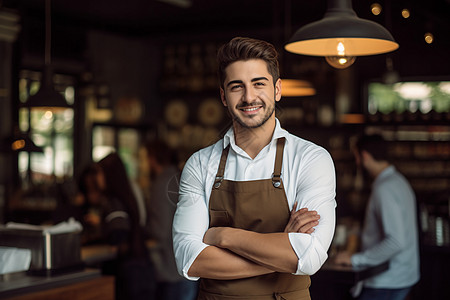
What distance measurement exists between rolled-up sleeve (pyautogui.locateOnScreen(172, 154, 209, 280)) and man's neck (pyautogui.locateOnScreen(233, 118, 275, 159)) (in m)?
0.19

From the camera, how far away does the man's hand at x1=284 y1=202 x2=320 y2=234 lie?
1.95m

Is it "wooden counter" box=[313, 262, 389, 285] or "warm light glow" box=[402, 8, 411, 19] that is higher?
"warm light glow" box=[402, 8, 411, 19]

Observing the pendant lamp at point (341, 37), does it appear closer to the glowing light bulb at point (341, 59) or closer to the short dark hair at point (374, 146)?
the glowing light bulb at point (341, 59)

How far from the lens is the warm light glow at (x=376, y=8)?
349 centimetres

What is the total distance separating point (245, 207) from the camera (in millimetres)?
2068

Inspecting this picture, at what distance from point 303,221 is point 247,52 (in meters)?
0.59

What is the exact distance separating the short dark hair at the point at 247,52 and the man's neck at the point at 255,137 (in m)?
0.18

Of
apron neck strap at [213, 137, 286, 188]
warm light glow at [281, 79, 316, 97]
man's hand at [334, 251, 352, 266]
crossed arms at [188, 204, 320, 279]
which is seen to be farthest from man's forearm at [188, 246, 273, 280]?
warm light glow at [281, 79, 316, 97]

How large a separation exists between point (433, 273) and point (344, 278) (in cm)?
185

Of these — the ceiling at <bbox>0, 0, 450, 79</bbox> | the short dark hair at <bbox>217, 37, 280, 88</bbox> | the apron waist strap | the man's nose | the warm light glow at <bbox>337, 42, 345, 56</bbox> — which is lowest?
the apron waist strap

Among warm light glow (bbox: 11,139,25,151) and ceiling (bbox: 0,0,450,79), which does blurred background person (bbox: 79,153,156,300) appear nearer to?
warm light glow (bbox: 11,139,25,151)

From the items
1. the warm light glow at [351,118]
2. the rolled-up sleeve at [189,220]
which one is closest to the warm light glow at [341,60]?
the rolled-up sleeve at [189,220]

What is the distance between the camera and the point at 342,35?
8.04 feet

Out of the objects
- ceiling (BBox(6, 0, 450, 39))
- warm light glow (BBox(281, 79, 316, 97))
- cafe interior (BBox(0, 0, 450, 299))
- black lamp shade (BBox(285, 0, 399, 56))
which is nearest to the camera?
black lamp shade (BBox(285, 0, 399, 56))
